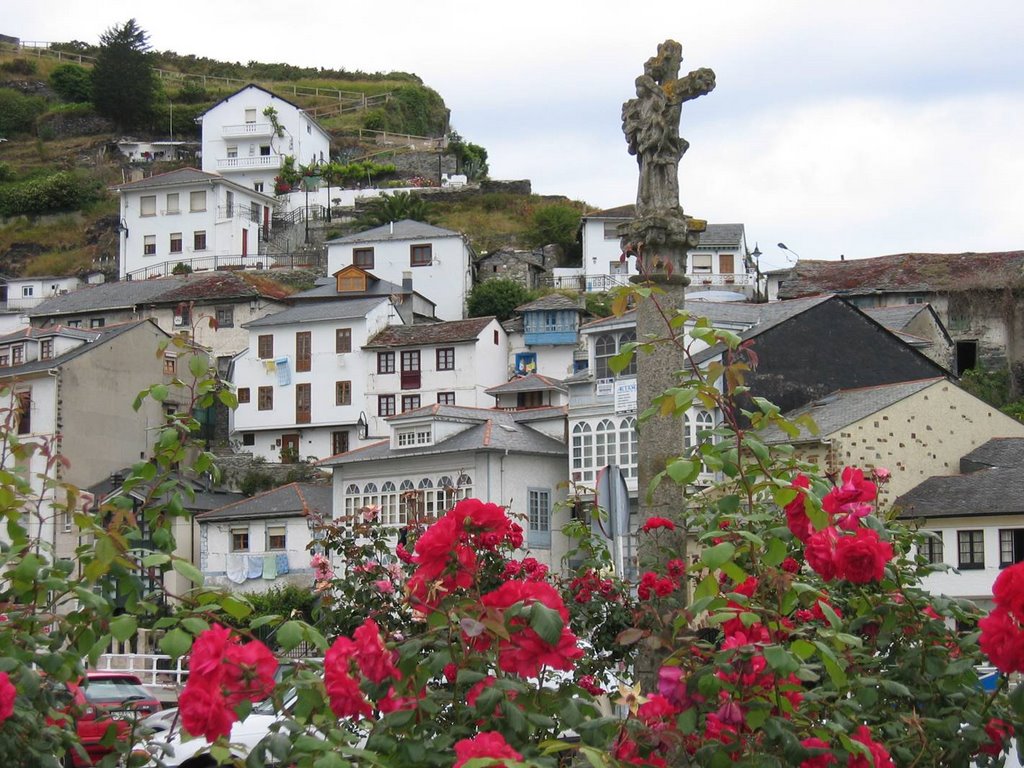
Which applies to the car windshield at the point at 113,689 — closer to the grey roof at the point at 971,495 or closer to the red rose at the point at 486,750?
the red rose at the point at 486,750

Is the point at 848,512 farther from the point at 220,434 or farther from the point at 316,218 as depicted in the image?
the point at 316,218

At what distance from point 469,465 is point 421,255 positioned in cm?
2787

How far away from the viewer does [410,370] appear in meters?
60.1

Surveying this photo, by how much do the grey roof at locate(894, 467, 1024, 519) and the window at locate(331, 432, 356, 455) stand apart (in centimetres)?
2858

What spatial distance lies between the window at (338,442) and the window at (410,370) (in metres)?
3.06

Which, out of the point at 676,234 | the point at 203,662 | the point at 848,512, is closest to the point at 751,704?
→ the point at 848,512

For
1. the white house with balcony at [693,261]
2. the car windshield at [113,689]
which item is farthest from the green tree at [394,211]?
the car windshield at [113,689]

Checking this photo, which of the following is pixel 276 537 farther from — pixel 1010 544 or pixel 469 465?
pixel 1010 544

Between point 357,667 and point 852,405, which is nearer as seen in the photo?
point 357,667

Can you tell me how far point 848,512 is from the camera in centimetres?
796

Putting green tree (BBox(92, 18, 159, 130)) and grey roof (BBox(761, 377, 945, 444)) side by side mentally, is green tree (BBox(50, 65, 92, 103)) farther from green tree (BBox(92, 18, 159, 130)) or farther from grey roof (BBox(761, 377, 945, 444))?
grey roof (BBox(761, 377, 945, 444))

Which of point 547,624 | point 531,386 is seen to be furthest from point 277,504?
point 547,624

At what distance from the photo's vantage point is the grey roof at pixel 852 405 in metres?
35.9

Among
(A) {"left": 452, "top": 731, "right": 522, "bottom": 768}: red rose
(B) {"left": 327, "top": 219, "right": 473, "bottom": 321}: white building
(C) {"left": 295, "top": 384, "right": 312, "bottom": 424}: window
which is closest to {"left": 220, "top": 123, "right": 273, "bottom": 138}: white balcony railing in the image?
(B) {"left": 327, "top": 219, "right": 473, "bottom": 321}: white building
